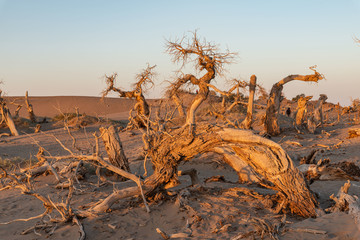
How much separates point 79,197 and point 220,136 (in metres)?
3.39

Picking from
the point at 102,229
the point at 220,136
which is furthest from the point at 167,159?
the point at 102,229

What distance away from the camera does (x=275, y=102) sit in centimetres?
1354

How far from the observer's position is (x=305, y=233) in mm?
4043

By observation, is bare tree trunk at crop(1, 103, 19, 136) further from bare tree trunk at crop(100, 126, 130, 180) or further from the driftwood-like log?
the driftwood-like log

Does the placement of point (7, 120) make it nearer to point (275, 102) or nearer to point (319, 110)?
point (275, 102)

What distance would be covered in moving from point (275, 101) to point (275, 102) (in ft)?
0.14

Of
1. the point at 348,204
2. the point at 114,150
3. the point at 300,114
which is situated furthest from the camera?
the point at 300,114

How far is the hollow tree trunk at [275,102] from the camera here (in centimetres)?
1309

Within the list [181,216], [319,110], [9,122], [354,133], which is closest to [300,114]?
[319,110]

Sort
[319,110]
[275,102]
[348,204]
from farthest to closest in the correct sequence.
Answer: [319,110] → [275,102] → [348,204]

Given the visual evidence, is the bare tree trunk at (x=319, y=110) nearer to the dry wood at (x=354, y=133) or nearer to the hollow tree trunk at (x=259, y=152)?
the dry wood at (x=354, y=133)

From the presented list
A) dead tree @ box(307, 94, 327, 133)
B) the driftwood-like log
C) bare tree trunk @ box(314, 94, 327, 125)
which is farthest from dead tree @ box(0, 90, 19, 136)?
the driftwood-like log

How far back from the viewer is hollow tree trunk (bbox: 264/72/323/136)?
1309 cm

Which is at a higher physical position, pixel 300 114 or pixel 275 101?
pixel 275 101
